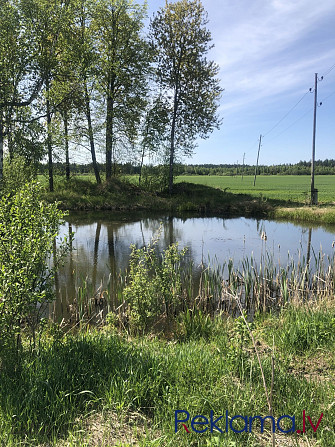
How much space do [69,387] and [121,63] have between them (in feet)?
96.1

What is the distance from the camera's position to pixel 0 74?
1350 centimetres

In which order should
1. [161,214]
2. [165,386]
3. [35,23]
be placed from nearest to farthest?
1. [165,386]
2. [35,23]
3. [161,214]

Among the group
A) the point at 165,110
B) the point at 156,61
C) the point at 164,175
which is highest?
the point at 156,61

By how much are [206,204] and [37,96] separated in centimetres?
1554

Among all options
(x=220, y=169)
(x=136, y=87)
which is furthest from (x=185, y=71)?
(x=220, y=169)

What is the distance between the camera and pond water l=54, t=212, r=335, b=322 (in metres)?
10.7

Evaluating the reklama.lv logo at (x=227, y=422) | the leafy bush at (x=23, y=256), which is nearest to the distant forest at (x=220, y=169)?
the leafy bush at (x=23, y=256)

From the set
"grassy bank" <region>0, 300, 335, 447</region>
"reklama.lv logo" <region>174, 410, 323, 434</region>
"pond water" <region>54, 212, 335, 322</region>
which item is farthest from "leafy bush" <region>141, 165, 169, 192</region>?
"reklama.lv logo" <region>174, 410, 323, 434</region>

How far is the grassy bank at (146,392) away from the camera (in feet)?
9.50

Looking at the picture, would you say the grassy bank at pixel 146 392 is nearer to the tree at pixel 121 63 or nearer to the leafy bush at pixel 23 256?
the leafy bush at pixel 23 256

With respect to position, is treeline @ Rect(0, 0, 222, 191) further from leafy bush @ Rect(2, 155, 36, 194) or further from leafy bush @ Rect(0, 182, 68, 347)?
leafy bush @ Rect(0, 182, 68, 347)

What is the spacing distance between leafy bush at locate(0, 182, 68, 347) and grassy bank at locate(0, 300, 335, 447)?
0.56 metres

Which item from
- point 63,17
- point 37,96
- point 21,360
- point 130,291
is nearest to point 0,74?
point 37,96

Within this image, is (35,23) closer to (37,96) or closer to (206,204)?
(37,96)
